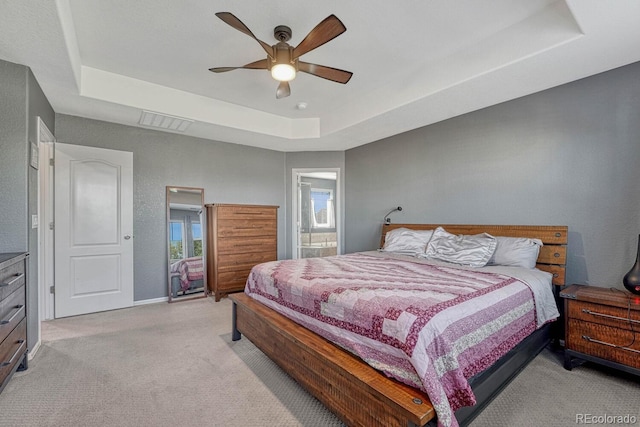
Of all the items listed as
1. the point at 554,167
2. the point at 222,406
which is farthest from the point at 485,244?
the point at 222,406

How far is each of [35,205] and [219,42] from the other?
7.10 feet

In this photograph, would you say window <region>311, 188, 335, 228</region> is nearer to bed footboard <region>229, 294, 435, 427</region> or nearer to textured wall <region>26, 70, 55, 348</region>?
bed footboard <region>229, 294, 435, 427</region>

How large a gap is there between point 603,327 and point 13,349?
162 inches

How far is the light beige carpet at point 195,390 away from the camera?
180cm

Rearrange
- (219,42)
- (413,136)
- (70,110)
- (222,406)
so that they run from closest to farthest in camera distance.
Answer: (222,406) → (219,42) → (70,110) → (413,136)

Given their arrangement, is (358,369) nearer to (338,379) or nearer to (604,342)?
(338,379)

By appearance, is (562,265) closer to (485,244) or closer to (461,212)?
(485,244)

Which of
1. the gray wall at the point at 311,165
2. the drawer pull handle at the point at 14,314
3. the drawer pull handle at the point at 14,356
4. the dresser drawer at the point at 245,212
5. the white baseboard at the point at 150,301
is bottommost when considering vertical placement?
the white baseboard at the point at 150,301

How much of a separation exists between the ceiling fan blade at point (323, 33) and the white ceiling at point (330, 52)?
0.28 m

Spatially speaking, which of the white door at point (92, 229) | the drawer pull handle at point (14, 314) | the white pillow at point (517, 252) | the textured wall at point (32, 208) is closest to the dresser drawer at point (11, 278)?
the drawer pull handle at point (14, 314)

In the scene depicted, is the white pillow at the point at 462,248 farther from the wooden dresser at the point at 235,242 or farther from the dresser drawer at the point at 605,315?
the wooden dresser at the point at 235,242

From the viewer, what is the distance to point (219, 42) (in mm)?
2615

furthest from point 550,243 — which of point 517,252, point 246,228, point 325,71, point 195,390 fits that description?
point 246,228

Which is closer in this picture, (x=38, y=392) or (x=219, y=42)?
(x=38, y=392)
